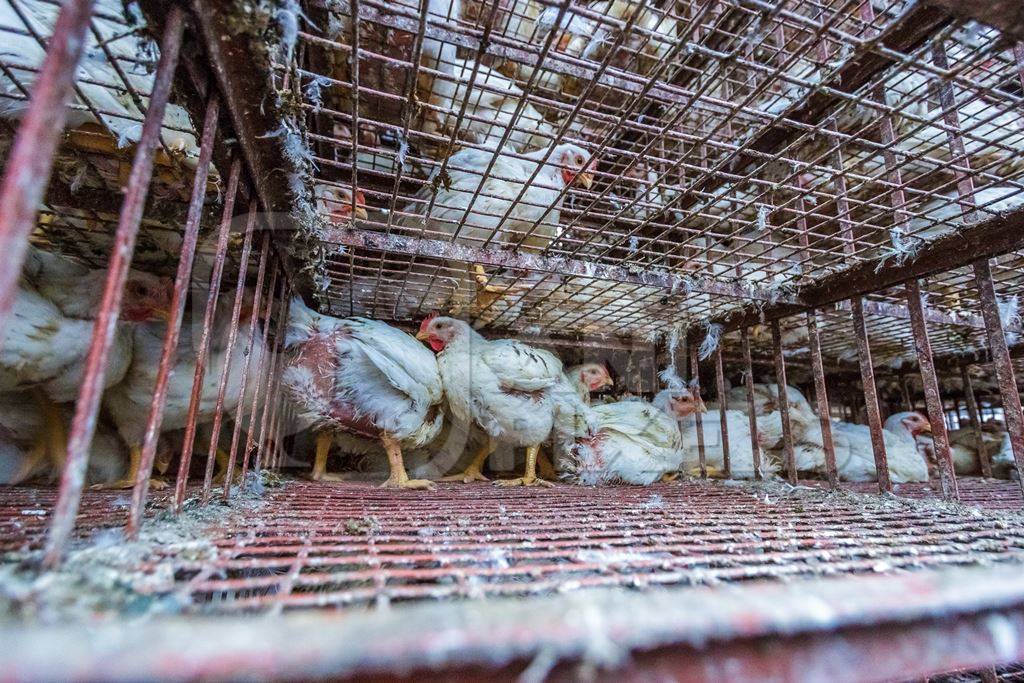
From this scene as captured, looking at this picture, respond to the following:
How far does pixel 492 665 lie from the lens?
31cm

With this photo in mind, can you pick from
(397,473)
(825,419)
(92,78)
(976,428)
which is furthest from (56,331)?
(976,428)

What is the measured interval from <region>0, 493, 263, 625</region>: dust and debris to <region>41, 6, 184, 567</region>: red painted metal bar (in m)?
0.03

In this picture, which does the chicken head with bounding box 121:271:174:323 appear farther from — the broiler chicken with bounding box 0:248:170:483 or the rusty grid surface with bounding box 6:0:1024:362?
the rusty grid surface with bounding box 6:0:1024:362

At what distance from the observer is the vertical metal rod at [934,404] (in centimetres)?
140

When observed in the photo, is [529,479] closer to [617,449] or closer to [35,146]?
[617,449]

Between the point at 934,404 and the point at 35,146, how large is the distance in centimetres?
200

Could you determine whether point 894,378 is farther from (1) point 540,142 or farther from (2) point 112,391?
(2) point 112,391

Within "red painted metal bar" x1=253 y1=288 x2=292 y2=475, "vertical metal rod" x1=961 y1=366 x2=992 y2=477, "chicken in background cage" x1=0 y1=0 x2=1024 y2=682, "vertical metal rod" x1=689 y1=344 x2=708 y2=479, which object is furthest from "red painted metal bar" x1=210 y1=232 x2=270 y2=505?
"vertical metal rod" x1=961 y1=366 x2=992 y2=477

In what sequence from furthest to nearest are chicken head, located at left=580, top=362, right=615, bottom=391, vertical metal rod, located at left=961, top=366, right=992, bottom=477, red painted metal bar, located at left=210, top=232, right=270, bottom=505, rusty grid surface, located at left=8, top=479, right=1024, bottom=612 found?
vertical metal rod, located at left=961, top=366, right=992, bottom=477
chicken head, located at left=580, top=362, right=615, bottom=391
red painted metal bar, located at left=210, top=232, right=270, bottom=505
rusty grid surface, located at left=8, top=479, right=1024, bottom=612

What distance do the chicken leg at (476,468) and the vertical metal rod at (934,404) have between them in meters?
1.60

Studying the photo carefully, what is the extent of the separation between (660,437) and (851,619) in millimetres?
2083

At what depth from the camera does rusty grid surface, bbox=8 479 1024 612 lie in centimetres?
54

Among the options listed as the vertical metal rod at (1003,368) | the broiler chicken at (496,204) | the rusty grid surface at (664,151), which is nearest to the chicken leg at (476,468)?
the rusty grid surface at (664,151)

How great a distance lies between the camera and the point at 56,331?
130 centimetres
